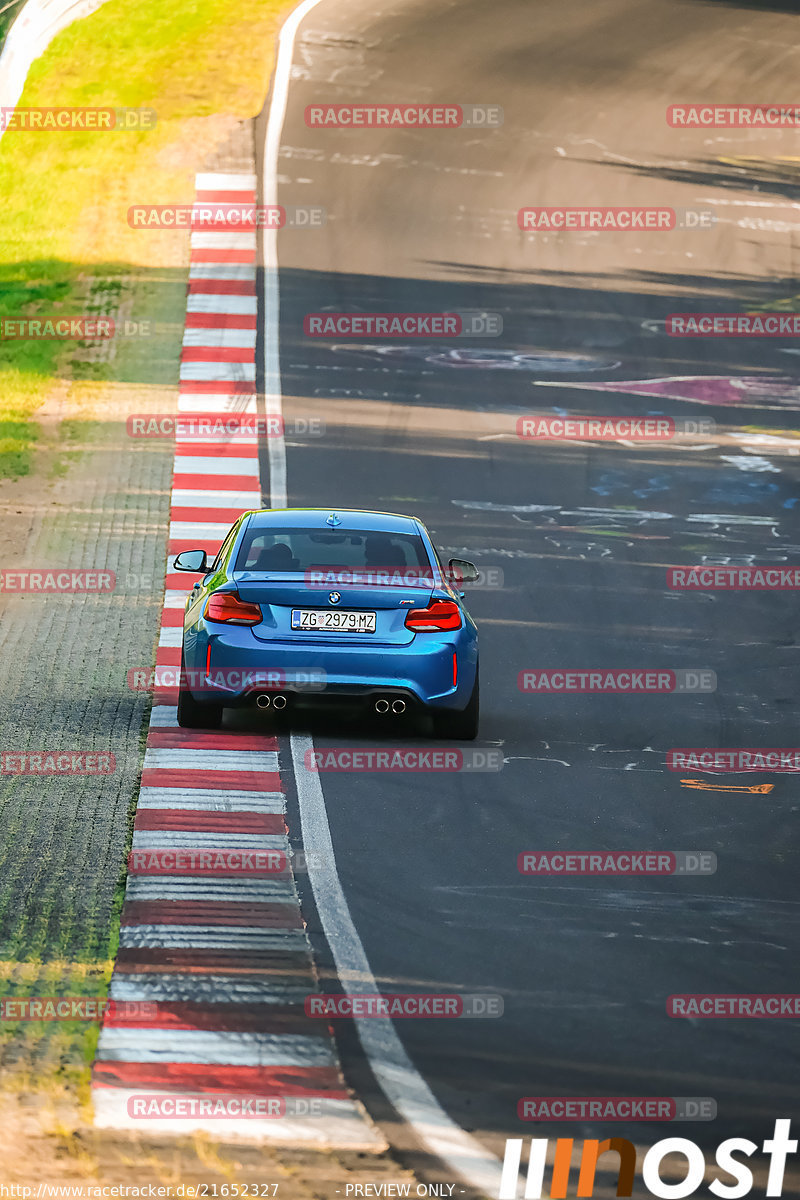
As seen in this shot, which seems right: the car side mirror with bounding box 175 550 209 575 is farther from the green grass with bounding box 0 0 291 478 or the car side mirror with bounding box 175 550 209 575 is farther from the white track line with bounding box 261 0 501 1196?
Answer: the green grass with bounding box 0 0 291 478

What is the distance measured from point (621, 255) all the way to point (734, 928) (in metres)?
23.3

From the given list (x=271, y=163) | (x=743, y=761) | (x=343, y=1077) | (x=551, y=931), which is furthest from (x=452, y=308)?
(x=343, y=1077)

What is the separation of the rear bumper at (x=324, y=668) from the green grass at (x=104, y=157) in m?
11.0

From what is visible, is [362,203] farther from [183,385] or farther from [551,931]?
[551,931]

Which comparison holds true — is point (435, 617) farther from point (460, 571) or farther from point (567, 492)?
point (567, 492)

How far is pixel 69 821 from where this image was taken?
10.1 metres

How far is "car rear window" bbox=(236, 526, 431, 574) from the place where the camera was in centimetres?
1219

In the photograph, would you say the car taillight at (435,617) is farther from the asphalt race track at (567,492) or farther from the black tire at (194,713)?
the black tire at (194,713)

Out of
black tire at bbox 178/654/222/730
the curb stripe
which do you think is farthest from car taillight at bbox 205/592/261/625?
the curb stripe

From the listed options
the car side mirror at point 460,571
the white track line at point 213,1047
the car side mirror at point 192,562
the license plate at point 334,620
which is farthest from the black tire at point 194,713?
the white track line at point 213,1047

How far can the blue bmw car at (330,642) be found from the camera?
11.7 metres

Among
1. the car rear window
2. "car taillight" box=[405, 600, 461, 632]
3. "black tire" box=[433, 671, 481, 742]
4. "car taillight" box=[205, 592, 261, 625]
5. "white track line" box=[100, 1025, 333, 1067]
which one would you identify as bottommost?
"black tire" box=[433, 671, 481, 742]

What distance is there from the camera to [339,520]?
1278cm

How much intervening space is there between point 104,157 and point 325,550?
24.4m
